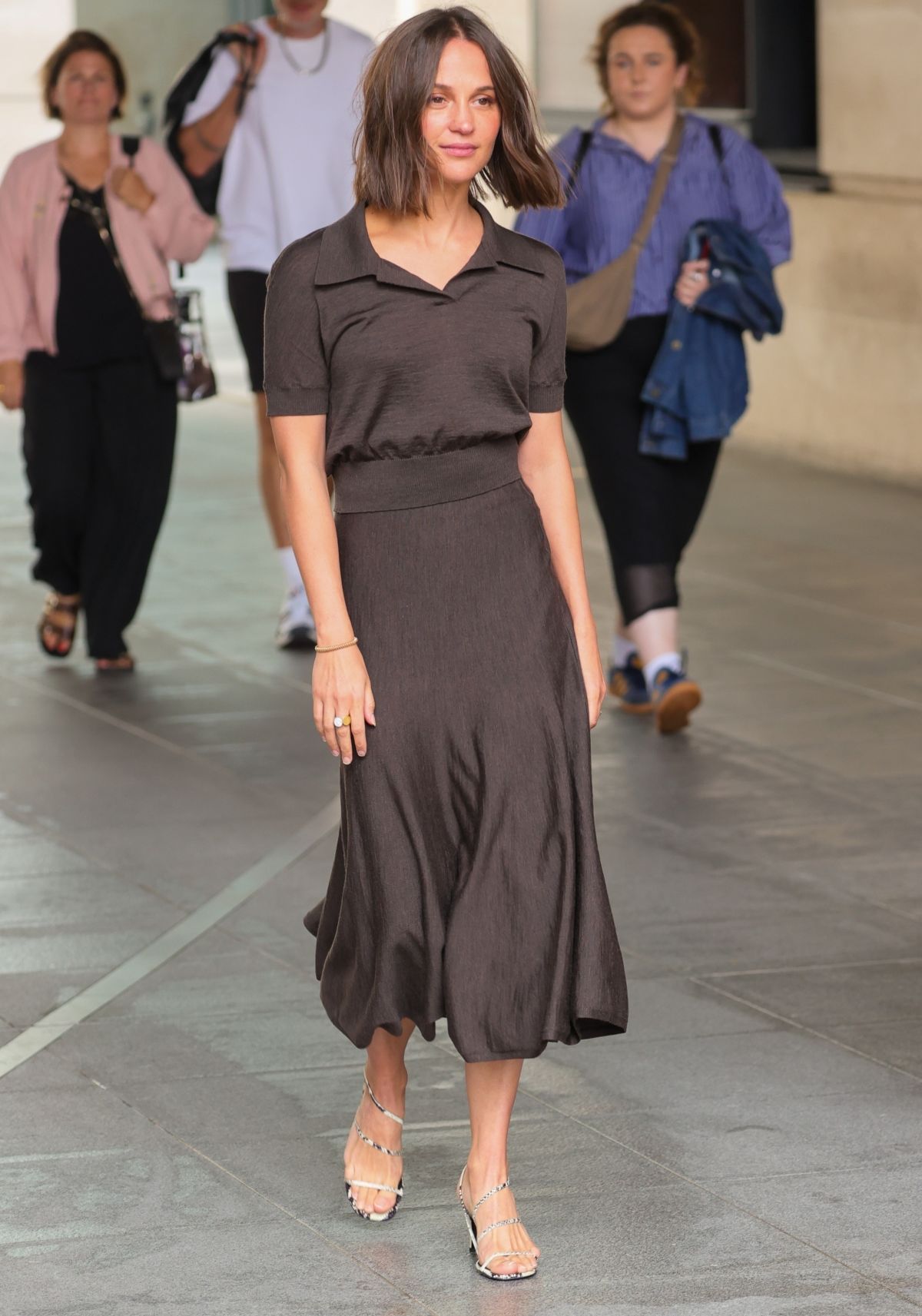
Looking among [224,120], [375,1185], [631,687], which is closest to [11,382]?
[224,120]

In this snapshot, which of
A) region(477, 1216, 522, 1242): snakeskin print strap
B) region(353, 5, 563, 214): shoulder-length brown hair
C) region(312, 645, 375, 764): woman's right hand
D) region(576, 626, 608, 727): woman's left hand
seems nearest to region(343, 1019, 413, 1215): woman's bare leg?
region(477, 1216, 522, 1242): snakeskin print strap

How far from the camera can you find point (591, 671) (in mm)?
3990

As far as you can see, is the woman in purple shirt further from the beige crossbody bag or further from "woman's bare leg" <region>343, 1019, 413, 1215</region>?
"woman's bare leg" <region>343, 1019, 413, 1215</region>

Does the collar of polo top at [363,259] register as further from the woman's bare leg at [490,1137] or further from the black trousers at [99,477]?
the black trousers at [99,477]

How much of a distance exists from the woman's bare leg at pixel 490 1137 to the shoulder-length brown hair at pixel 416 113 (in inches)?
55.5

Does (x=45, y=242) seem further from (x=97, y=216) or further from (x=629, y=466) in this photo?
(x=629, y=466)

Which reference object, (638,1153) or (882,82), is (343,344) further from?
(882,82)

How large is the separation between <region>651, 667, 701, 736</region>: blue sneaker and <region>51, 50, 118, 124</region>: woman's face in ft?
9.17

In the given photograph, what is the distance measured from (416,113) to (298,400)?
0.49 metres

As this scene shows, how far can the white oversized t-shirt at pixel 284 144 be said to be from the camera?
8594mm

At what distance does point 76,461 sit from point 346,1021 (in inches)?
188

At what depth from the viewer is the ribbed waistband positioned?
3820mm

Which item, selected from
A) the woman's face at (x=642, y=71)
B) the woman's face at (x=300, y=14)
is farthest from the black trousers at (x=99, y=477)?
the woman's face at (x=642, y=71)

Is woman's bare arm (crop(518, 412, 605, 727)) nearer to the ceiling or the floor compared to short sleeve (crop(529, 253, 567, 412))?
nearer to the floor
